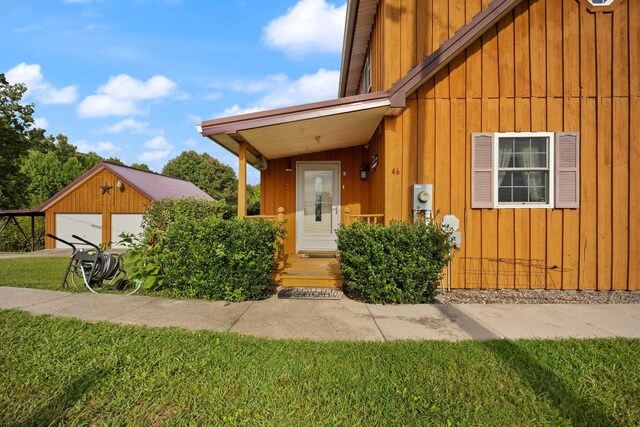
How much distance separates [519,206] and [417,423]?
4566 millimetres

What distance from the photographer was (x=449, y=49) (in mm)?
5090

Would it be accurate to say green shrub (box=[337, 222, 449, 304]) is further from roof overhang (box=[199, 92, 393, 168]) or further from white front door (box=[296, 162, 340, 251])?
white front door (box=[296, 162, 340, 251])

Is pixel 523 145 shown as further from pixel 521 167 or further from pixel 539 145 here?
pixel 521 167

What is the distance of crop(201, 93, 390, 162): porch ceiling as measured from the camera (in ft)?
16.4

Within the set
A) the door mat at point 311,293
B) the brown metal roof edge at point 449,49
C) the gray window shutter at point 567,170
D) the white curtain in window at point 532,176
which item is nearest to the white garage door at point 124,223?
the door mat at point 311,293

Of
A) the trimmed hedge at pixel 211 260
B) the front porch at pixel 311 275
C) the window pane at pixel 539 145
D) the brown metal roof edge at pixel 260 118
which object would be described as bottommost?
the front porch at pixel 311 275

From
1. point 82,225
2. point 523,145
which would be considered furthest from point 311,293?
point 82,225

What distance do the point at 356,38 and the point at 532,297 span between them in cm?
671

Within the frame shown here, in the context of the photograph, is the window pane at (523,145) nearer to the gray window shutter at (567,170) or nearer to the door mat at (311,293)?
the gray window shutter at (567,170)

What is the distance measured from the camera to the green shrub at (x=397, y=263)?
4473 millimetres

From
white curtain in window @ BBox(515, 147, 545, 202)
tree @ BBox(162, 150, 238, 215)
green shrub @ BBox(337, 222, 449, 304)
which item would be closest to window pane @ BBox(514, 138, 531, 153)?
white curtain in window @ BBox(515, 147, 545, 202)

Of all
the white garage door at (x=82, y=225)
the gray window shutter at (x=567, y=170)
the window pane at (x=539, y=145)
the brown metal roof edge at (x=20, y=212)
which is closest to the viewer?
the gray window shutter at (x=567, y=170)

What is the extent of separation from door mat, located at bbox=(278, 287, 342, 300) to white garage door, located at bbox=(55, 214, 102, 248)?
55.0 feet

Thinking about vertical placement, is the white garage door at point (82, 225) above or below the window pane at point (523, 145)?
below
